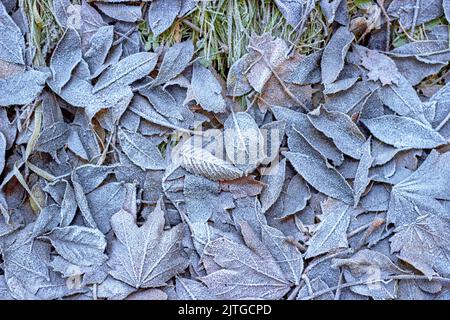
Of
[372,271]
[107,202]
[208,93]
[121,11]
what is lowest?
[372,271]

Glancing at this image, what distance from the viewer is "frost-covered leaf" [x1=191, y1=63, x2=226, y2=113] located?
717 mm

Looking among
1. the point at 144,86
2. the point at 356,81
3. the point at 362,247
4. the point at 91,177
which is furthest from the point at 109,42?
the point at 362,247

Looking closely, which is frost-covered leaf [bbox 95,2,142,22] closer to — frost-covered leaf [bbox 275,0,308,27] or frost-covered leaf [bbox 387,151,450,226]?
frost-covered leaf [bbox 275,0,308,27]

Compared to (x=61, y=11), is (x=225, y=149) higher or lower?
lower

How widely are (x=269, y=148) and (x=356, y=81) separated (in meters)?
0.15

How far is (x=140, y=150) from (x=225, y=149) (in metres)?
0.12

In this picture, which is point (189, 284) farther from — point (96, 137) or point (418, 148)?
point (418, 148)

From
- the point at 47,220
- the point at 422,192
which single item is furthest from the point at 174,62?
the point at 422,192

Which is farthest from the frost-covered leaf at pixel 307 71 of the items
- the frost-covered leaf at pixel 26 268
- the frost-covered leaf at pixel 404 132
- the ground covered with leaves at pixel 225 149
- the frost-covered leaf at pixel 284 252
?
the frost-covered leaf at pixel 26 268

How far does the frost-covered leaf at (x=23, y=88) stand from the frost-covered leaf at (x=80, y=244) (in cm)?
18

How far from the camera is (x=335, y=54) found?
2.34 ft

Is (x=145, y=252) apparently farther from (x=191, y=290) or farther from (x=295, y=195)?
(x=295, y=195)

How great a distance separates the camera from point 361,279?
27.6 inches

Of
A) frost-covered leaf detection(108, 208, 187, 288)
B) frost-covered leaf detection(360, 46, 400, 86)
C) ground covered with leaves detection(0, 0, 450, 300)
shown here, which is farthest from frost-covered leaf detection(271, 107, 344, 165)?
frost-covered leaf detection(108, 208, 187, 288)
